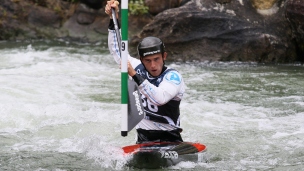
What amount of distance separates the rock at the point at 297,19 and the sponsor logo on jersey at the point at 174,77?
6993 mm

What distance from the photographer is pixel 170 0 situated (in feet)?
50.3

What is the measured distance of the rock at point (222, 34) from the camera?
12031mm

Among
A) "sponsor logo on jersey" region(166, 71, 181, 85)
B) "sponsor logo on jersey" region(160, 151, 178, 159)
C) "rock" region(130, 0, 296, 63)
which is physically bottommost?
"sponsor logo on jersey" region(160, 151, 178, 159)

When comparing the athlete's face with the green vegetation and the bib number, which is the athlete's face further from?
the green vegetation

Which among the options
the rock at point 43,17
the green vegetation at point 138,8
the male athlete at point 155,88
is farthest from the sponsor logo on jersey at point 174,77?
the rock at point 43,17

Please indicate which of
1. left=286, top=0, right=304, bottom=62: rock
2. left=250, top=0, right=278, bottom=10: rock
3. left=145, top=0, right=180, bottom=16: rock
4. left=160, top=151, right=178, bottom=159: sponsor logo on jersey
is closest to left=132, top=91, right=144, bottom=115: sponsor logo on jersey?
left=160, top=151, right=178, bottom=159: sponsor logo on jersey

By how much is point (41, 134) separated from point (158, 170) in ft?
6.58

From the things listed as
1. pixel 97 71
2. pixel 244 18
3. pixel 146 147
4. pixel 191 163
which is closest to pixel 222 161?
pixel 191 163

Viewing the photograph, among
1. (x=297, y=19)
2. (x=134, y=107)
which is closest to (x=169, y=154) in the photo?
(x=134, y=107)

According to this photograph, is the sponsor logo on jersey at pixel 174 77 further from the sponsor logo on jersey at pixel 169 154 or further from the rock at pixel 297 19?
the rock at pixel 297 19

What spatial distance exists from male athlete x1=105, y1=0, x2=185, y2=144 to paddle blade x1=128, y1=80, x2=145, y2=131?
86mm

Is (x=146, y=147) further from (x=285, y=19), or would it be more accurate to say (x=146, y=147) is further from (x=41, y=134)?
(x=285, y=19)

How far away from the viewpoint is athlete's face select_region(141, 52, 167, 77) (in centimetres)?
520

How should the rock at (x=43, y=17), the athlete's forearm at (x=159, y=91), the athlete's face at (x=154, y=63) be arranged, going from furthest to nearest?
the rock at (x=43, y=17)
the athlete's face at (x=154, y=63)
the athlete's forearm at (x=159, y=91)
